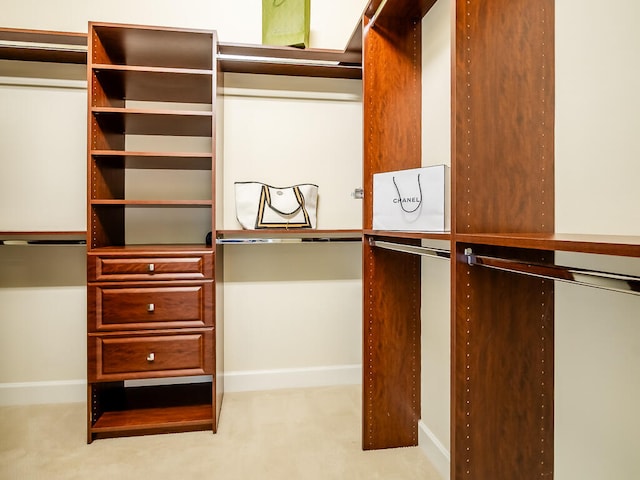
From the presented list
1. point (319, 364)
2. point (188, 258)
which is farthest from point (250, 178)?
point (319, 364)

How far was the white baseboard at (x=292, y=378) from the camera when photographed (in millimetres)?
2412

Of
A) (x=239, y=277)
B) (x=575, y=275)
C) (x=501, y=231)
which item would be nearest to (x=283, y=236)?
(x=239, y=277)

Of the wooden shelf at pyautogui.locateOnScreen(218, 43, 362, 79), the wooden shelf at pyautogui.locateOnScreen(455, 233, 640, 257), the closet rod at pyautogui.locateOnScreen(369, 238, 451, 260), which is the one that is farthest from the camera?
the wooden shelf at pyautogui.locateOnScreen(218, 43, 362, 79)

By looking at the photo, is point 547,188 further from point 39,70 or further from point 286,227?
point 39,70

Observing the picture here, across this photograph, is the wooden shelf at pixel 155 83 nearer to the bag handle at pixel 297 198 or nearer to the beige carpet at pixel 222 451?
the bag handle at pixel 297 198

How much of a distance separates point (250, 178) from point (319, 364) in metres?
1.23

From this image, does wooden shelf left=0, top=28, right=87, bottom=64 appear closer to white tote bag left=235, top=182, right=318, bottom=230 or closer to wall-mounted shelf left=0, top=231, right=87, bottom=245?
wall-mounted shelf left=0, top=231, right=87, bottom=245

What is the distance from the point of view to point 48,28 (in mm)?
2203

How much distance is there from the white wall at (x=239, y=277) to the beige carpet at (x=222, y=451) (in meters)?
0.29

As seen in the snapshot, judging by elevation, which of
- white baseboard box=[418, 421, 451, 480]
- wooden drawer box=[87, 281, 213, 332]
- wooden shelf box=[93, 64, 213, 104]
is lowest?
white baseboard box=[418, 421, 451, 480]

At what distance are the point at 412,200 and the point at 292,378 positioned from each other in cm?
152

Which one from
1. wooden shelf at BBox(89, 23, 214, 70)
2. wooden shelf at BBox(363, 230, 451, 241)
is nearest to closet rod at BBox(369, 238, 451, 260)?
wooden shelf at BBox(363, 230, 451, 241)

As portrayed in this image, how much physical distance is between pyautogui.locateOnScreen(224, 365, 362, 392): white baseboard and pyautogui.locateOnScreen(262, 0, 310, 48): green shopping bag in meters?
1.87

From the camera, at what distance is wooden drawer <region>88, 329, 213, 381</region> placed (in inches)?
72.6
